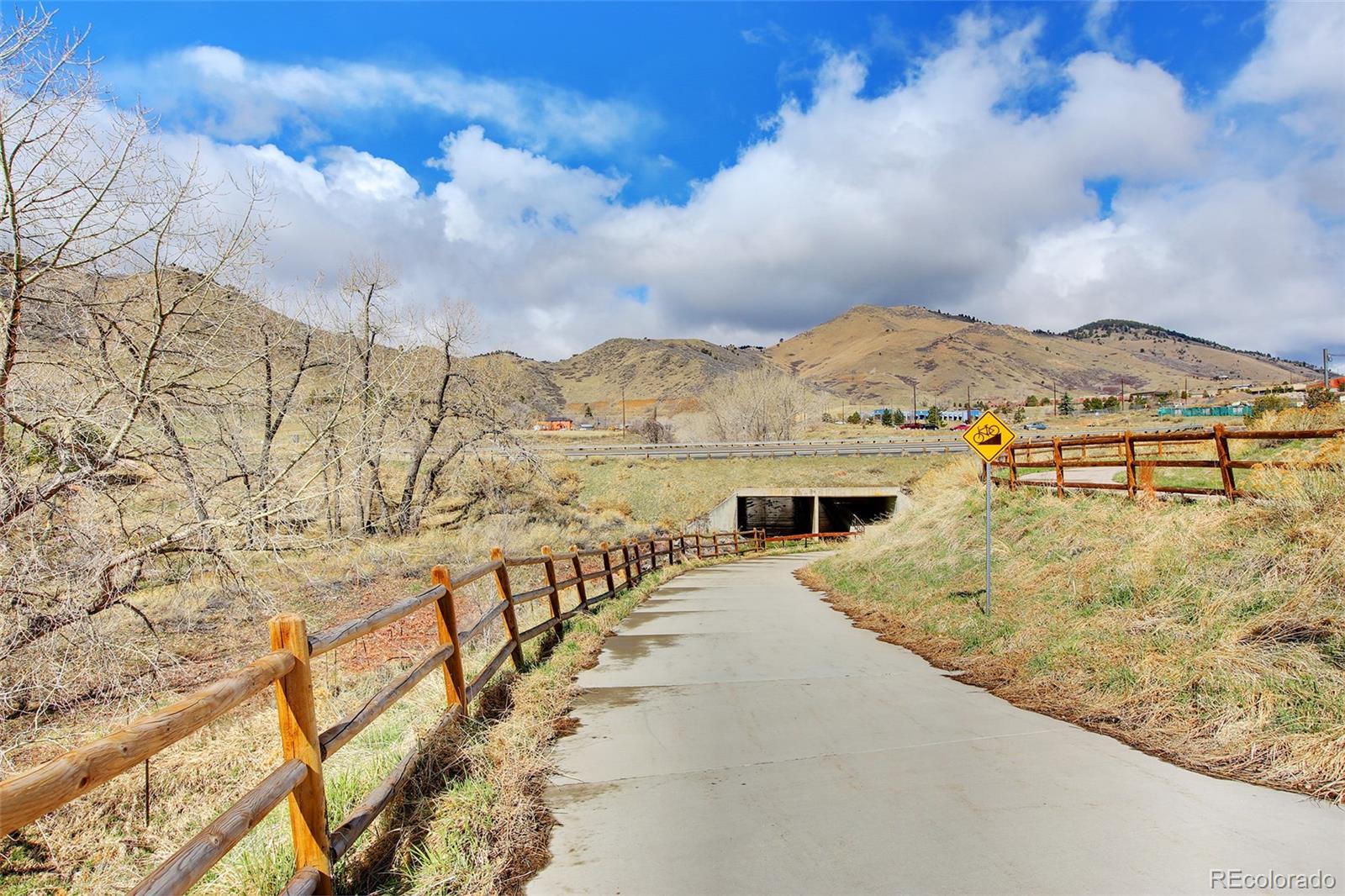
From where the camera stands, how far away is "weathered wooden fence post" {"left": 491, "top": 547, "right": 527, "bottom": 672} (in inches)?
293

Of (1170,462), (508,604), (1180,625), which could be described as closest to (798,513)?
(1170,462)

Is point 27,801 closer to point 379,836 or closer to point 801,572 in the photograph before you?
point 379,836

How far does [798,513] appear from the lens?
47.9 m

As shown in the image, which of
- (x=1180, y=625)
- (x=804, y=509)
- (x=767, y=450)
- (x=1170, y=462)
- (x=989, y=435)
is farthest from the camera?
(x=767, y=450)

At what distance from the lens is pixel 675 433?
279ft

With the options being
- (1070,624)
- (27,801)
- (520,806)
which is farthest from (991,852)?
(1070,624)

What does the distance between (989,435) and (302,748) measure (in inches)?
398

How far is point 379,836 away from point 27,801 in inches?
90.4

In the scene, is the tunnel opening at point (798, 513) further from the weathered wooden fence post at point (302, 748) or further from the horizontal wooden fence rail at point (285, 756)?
the weathered wooden fence post at point (302, 748)

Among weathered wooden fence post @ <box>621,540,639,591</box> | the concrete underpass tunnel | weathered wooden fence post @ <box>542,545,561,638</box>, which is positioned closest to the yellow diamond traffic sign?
weathered wooden fence post @ <box>542,545,561,638</box>

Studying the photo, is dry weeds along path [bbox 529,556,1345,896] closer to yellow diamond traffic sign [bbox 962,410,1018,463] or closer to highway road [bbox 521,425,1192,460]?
yellow diamond traffic sign [bbox 962,410,1018,463]

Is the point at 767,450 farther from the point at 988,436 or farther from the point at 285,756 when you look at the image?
the point at 285,756

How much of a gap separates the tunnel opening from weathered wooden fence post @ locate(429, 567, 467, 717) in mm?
38146

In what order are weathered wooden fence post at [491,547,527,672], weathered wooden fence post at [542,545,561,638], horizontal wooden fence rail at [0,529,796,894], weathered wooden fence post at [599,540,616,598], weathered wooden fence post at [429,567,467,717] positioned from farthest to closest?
weathered wooden fence post at [599,540,616,598] → weathered wooden fence post at [542,545,561,638] → weathered wooden fence post at [491,547,527,672] → weathered wooden fence post at [429,567,467,717] → horizontal wooden fence rail at [0,529,796,894]
